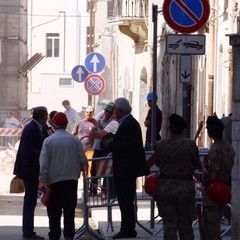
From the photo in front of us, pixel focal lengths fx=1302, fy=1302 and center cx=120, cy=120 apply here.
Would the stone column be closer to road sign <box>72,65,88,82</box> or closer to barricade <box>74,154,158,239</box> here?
barricade <box>74,154,158,239</box>

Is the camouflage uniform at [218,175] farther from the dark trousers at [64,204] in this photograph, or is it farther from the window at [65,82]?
the window at [65,82]

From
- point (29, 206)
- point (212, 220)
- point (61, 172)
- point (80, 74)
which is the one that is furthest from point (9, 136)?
point (212, 220)

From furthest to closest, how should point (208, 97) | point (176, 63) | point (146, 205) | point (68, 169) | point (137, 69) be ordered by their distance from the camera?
point (137, 69) → point (176, 63) → point (208, 97) → point (146, 205) → point (68, 169)

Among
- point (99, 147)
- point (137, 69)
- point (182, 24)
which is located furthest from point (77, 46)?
point (182, 24)

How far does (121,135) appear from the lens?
18.2 meters

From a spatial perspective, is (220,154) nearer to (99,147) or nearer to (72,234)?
(72,234)

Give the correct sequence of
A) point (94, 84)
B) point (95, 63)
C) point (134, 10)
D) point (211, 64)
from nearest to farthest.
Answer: point (211, 64), point (94, 84), point (95, 63), point (134, 10)

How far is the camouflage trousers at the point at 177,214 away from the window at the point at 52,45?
79.6 m

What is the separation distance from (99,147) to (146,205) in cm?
212

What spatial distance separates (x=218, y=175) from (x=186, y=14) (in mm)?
4630

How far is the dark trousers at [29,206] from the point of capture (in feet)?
63.2

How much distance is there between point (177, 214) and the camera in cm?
1512

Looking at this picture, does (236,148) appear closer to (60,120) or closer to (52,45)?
(60,120)

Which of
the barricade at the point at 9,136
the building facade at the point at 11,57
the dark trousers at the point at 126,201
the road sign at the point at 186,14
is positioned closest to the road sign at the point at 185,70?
the road sign at the point at 186,14
